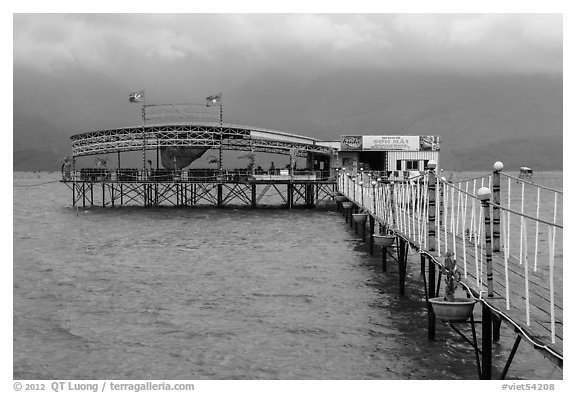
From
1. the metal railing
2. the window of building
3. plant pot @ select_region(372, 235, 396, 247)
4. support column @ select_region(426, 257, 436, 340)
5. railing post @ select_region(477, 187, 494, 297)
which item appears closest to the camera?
the metal railing

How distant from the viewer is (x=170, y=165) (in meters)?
62.6

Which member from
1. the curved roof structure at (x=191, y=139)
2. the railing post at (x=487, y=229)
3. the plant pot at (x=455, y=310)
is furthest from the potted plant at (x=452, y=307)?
the curved roof structure at (x=191, y=139)

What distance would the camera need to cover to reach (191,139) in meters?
58.0

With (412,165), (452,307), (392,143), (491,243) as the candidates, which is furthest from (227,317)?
(412,165)

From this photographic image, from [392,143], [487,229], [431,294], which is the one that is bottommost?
[431,294]

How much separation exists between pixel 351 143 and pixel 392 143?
4100mm

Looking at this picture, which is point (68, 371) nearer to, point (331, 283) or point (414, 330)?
point (414, 330)

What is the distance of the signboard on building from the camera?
209 feet

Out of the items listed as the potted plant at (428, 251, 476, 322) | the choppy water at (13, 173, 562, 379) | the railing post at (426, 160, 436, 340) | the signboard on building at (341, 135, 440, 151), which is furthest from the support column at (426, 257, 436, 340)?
the signboard on building at (341, 135, 440, 151)

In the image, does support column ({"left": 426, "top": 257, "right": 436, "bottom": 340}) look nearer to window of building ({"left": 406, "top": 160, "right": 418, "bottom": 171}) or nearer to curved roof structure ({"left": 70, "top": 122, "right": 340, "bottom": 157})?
curved roof structure ({"left": 70, "top": 122, "right": 340, "bottom": 157})

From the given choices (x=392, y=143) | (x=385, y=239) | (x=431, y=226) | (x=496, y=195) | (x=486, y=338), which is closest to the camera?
(x=486, y=338)

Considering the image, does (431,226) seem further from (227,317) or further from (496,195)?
(227,317)

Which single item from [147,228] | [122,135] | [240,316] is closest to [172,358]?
[240,316]

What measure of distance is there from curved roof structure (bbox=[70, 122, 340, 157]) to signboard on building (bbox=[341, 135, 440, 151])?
291cm
